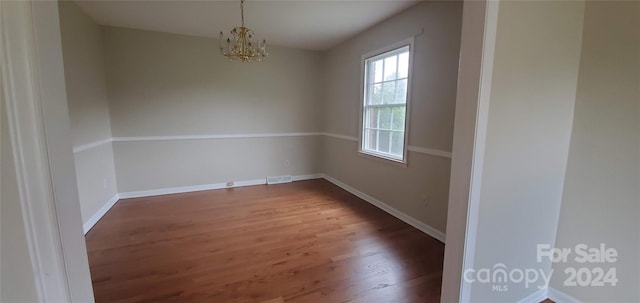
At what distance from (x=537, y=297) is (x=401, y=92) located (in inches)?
86.8

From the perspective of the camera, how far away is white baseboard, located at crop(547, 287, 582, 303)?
1.69 m

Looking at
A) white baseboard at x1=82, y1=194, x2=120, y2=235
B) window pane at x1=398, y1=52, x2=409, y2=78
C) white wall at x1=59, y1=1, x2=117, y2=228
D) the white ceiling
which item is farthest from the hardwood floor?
the white ceiling

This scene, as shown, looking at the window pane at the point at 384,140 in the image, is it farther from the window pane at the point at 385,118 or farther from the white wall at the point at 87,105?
the white wall at the point at 87,105

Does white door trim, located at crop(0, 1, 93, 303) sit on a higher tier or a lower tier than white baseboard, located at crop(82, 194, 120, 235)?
higher

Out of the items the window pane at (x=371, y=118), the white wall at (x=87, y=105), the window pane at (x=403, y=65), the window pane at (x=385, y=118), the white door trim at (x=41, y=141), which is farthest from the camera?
the window pane at (x=371, y=118)

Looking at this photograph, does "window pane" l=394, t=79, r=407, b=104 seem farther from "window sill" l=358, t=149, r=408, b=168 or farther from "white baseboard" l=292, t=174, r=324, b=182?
"white baseboard" l=292, t=174, r=324, b=182

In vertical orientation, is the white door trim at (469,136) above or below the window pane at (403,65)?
below

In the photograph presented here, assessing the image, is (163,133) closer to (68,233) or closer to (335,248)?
(335,248)

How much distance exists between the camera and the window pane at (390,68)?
127 inches

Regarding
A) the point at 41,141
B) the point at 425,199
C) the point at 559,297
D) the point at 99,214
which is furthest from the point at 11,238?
the point at 99,214

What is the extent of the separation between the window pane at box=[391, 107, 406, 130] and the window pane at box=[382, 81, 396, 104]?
0.14 meters

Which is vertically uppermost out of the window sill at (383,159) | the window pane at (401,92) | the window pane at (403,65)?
the window pane at (403,65)

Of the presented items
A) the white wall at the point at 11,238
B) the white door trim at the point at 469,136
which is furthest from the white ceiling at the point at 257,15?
the white wall at the point at 11,238

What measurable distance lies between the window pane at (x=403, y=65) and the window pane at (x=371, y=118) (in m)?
0.63
